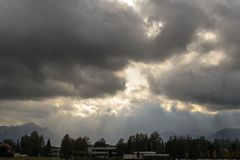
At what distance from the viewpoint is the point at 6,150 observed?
18812 cm
